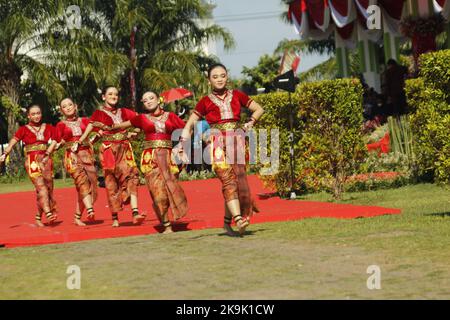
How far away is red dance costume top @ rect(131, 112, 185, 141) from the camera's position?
1199 centimetres

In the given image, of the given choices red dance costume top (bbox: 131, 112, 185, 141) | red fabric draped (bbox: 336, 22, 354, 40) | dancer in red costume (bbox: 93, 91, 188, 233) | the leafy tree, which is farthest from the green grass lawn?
the leafy tree

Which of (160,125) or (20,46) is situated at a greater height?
(20,46)

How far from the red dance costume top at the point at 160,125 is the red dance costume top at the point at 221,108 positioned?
0.82m

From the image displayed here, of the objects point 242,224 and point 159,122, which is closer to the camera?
point 242,224

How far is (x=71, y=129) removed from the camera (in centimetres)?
1366

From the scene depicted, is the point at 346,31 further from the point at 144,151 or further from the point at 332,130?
the point at 144,151

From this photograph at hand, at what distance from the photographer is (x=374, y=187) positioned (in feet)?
58.3

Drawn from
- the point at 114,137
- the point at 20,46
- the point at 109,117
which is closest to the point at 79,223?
the point at 114,137

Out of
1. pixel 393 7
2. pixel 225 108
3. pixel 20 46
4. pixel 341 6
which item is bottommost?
pixel 225 108

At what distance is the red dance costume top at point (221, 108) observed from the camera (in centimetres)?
1114

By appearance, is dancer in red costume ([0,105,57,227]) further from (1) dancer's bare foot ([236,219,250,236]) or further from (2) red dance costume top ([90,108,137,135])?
(1) dancer's bare foot ([236,219,250,236])

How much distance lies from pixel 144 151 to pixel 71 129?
1.90 metres

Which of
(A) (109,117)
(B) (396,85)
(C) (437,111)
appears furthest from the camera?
(B) (396,85)

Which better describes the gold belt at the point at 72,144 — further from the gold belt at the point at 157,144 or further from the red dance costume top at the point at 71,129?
the gold belt at the point at 157,144
